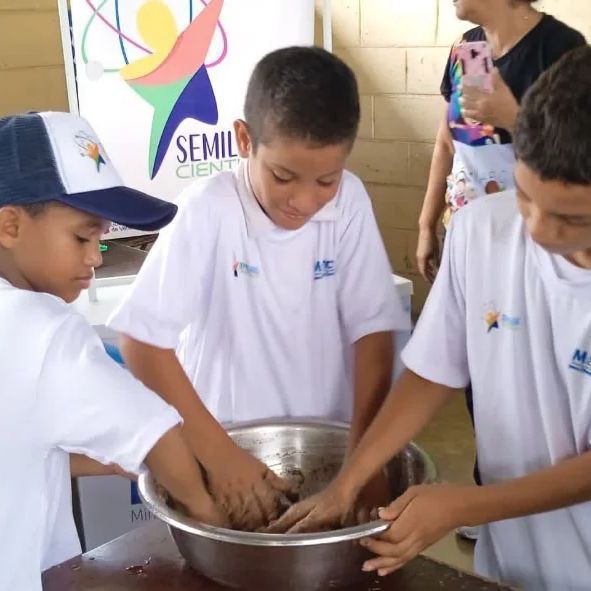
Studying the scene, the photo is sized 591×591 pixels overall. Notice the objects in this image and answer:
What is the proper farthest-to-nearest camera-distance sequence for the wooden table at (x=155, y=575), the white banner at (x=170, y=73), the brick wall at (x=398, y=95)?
→ the brick wall at (x=398, y=95)
the white banner at (x=170, y=73)
the wooden table at (x=155, y=575)

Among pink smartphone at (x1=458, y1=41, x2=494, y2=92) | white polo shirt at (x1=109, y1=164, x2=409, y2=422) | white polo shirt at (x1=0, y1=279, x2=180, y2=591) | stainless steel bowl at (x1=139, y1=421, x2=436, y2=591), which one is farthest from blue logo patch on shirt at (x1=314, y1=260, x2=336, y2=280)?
pink smartphone at (x1=458, y1=41, x2=494, y2=92)

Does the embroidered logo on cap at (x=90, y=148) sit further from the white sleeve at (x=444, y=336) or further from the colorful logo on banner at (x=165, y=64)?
the colorful logo on banner at (x=165, y=64)

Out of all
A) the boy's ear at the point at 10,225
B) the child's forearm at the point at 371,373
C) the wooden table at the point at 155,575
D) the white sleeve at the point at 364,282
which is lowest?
the wooden table at the point at 155,575

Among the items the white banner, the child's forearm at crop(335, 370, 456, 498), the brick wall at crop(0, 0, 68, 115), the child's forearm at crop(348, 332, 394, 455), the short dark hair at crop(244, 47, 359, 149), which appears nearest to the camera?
the child's forearm at crop(335, 370, 456, 498)

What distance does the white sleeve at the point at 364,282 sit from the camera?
1317 mm

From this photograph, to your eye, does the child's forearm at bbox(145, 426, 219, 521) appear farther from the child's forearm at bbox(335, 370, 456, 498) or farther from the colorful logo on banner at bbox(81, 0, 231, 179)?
the colorful logo on banner at bbox(81, 0, 231, 179)

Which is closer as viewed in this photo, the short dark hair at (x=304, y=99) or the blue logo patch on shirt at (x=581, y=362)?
the blue logo patch on shirt at (x=581, y=362)

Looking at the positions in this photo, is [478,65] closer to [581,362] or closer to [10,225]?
[581,362]

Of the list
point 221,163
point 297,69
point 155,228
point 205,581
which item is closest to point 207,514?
point 205,581

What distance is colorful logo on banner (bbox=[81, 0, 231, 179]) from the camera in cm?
190

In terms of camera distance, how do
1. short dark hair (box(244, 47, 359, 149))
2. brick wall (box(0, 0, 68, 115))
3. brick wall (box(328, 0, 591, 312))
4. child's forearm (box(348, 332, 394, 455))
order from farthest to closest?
brick wall (box(328, 0, 591, 312)), brick wall (box(0, 0, 68, 115)), child's forearm (box(348, 332, 394, 455)), short dark hair (box(244, 47, 359, 149))

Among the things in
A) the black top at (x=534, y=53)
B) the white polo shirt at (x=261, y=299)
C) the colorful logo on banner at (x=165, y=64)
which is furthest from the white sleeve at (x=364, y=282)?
the colorful logo on banner at (x=165, y=64)

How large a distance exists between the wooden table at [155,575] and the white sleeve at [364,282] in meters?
0.40

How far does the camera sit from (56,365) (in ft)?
2.77
